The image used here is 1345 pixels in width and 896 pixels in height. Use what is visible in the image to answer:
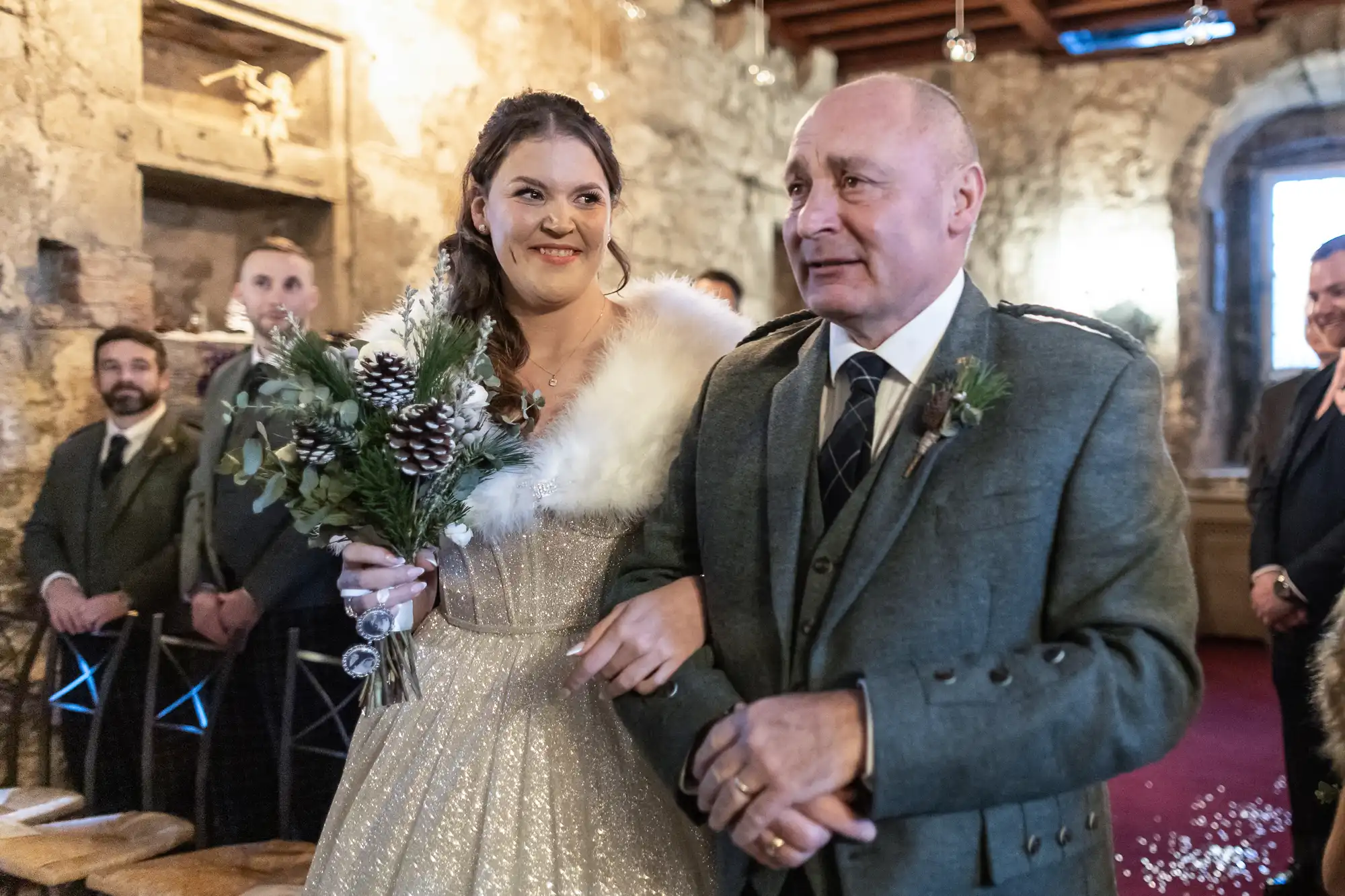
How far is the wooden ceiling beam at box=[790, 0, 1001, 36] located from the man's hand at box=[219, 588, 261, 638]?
17.4 ft

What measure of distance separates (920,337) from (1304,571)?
2344mm

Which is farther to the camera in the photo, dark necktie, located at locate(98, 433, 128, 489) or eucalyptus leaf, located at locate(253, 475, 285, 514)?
dark necktie, located at locate(98, 433, 128, 489)

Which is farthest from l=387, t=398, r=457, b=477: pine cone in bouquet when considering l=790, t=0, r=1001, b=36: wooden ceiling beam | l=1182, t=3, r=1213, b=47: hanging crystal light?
l=790, t=0, r=1001, b=36: wooden ceiling beam

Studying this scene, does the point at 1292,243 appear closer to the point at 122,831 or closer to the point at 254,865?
the point at 254,865

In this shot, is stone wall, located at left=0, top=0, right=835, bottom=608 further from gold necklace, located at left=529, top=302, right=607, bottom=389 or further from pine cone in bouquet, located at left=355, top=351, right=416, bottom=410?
pine cone in bouquet, located at left=355, top=351, right=416, bottom=410

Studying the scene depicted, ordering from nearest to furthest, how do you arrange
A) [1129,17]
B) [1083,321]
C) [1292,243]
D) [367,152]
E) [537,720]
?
[1083,321] < [537,720] < [367,152] < [1129,17] < [1292,243]

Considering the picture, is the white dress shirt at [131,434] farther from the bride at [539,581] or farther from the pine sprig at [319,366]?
the pine sprig at [319,366]

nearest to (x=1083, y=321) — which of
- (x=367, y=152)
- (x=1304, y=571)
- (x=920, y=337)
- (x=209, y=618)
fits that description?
(x=920, y=337)

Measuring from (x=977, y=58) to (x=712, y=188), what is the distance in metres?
2.39

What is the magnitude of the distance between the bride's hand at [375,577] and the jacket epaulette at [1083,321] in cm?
95

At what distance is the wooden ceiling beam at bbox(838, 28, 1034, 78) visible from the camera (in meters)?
7.16

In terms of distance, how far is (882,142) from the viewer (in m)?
1.24

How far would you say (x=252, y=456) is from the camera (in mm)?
1548

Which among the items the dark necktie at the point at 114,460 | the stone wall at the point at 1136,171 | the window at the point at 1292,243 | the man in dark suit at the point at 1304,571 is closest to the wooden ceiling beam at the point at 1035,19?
the stone wall at the point at 1136,171
